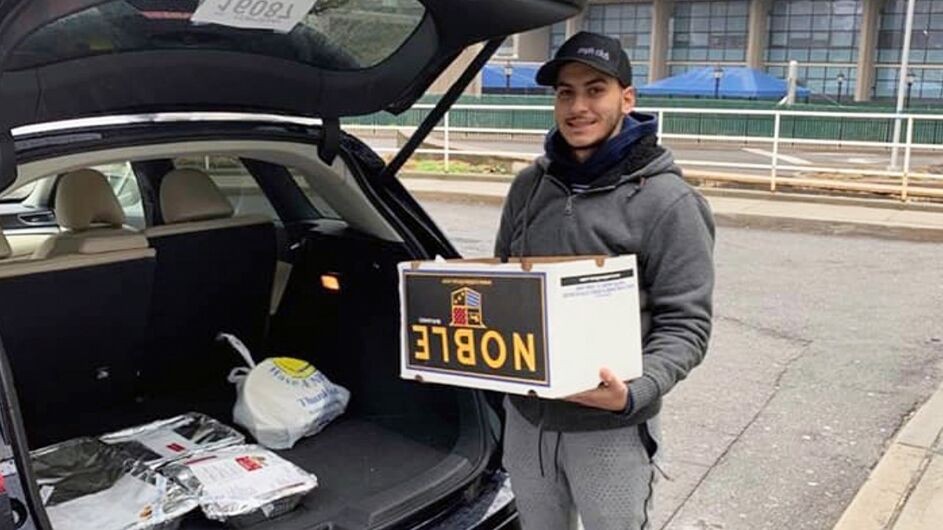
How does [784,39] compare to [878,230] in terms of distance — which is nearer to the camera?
[878,230]

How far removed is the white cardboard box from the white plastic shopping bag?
3.26 ft

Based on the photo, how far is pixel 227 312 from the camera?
344cm

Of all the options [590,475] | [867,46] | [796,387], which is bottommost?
[796,387]

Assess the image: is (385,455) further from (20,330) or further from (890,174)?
(890,174)

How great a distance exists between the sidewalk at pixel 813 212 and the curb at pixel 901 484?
614cm

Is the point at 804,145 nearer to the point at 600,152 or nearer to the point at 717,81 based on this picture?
the point at 717,81

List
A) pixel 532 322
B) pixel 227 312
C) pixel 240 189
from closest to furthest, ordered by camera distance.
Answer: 1. pixel 532 322
2. pixel 227 312
3. pixel 240 189

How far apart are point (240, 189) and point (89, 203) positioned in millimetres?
581

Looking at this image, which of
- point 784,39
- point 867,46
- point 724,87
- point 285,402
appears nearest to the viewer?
point 285,402

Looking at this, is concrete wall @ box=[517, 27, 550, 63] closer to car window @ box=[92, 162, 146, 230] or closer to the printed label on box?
car window @ box=[92, 162, 146, 230]

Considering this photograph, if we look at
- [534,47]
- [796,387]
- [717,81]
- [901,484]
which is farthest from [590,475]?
[534,47]

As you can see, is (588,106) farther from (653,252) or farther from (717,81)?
(717,81)

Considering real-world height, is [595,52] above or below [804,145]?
above

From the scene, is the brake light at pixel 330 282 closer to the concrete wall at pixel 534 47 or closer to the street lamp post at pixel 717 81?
the street lamp post at pixel 717 81
